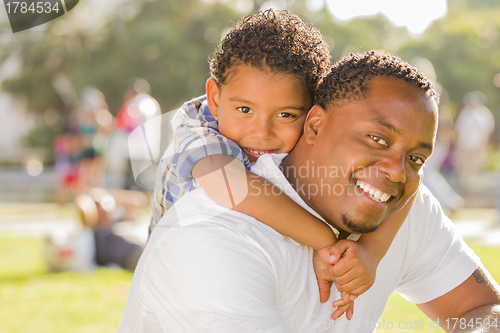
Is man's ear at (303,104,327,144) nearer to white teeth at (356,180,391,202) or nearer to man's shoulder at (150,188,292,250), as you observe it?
white teeth at (356,180,391,202)

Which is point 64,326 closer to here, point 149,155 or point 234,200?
point 149,155

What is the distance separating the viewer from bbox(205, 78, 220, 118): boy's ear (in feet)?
8.21

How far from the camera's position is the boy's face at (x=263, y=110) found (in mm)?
2236

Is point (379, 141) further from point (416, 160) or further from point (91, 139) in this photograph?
point (91, 139)

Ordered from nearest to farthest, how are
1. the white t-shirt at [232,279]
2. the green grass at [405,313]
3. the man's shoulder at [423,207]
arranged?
1. the white t-shirt at [232,279]
2. the man's shoulder at [423,207]
3. the green grass at [405,313]

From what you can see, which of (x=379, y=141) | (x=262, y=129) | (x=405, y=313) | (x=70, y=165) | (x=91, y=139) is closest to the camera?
(x=379, y=141)

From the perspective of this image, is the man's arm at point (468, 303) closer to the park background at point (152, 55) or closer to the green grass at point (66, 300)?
the green grass at point (66, 300)

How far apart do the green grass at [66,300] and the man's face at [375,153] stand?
8.03ft

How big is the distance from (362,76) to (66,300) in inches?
153

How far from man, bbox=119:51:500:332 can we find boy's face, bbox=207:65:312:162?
0.16 metres

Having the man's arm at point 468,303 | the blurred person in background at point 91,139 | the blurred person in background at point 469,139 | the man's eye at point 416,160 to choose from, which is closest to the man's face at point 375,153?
the man's eye at point 416,160

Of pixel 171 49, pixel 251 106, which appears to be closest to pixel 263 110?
pixel 251 106

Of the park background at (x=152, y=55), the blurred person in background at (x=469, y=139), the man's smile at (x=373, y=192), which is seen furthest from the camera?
the park background at (x=152, y=55)

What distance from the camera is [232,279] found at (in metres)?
1.50
